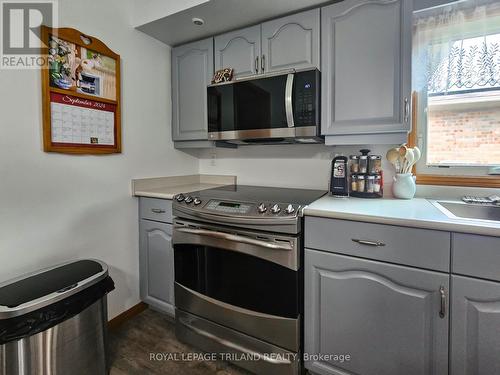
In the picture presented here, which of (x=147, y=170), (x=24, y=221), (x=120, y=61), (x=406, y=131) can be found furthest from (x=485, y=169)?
(x=24, y=221)

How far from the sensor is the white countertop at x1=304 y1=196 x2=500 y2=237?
966mm

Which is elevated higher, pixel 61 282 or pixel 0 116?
pixel 0 116

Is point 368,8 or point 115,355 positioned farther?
point 115,355

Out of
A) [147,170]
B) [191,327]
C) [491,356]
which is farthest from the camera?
[147,170]

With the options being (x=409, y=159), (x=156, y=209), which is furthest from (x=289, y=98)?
(x=156, y=209)

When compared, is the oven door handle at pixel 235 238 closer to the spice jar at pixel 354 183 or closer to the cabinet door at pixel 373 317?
the cabinet door at pixel 373 317

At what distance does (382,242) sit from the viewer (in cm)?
113

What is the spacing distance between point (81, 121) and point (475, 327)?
2.15 meters

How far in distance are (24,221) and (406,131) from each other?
2.04 meters

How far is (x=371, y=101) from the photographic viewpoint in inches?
56.9

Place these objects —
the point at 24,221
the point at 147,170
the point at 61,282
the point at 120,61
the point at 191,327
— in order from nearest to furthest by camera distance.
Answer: the point at 61,282
the point at 24,221
the point at 191,327
the point at 120,61
the point at 147,170

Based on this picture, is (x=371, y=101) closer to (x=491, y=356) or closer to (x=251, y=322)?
(x=491, y=356)

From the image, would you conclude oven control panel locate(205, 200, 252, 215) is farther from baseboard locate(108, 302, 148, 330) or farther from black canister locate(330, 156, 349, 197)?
baseboard locate(108, 302, 148, 330)

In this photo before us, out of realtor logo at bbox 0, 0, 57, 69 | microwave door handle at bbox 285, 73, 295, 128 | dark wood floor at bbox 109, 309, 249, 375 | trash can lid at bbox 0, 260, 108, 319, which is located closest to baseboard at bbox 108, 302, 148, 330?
dark wood floor at bbox 109, 309, 249, 375
